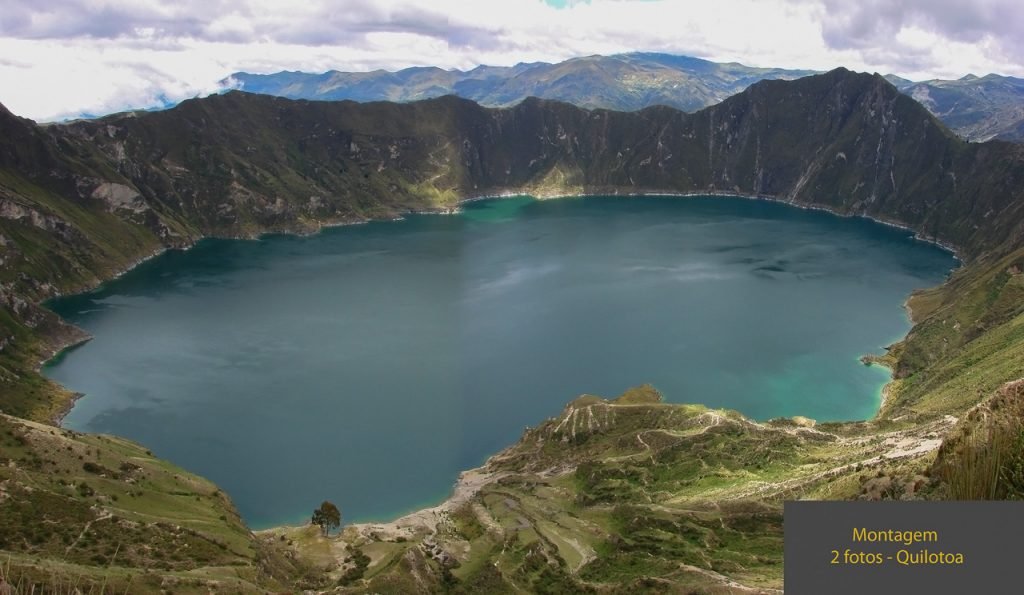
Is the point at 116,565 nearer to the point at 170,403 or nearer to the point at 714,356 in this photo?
the point at 170,403

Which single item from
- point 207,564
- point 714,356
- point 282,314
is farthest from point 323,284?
point 207,564

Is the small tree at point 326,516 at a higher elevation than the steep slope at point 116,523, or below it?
below

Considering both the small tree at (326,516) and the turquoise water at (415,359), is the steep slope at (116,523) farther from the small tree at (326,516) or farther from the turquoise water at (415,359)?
the turquoise water at (415,359)

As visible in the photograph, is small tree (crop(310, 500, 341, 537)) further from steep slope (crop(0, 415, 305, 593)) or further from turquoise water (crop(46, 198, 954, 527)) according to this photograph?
steep slope (crop(0, 415, 305, 593))

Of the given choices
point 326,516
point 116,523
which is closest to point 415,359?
point 326,516


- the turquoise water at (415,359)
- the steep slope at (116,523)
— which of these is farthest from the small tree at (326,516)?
the steep slope at (116,523)

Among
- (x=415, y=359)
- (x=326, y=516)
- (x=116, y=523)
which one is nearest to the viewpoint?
(x=116, y=523)

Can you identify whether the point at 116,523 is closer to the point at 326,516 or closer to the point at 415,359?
the point at 326,516

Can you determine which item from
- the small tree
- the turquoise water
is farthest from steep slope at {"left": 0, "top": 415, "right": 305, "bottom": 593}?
the turquoise water

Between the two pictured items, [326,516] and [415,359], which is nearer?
[326,516]
